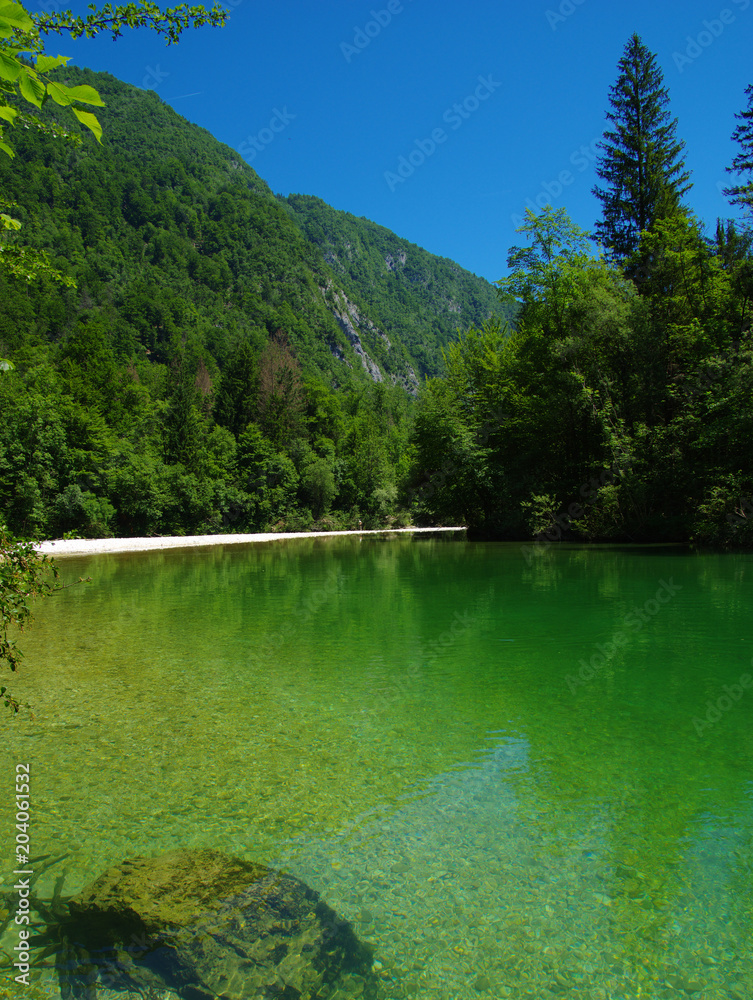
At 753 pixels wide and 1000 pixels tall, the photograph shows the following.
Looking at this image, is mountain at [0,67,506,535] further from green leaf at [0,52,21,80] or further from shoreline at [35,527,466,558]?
shoreline at [35,527,466,558]

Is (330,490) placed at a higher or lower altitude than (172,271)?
lower

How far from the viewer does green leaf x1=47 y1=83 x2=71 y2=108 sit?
1.29 meters

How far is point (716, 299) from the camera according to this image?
2781 centimetres

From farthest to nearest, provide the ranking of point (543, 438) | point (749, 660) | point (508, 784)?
point (543, 438) → point (749, 660) → point (508, 784)

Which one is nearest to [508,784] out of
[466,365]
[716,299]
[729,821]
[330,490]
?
[729,821]

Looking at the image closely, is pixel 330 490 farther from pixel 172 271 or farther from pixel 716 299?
pixel 172 271

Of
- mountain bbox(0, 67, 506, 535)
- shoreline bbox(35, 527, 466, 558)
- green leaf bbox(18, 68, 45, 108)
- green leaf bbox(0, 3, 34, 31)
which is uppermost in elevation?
mountain bbox(0, 67, 506, 535)

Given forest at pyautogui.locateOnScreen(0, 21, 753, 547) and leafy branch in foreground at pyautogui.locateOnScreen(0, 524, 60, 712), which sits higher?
forest at pyautogui.locateOnScreen(0, 21, 753, 547)

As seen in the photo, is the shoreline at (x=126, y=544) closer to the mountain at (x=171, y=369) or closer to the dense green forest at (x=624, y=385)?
the mountain at (x=171, y=369)

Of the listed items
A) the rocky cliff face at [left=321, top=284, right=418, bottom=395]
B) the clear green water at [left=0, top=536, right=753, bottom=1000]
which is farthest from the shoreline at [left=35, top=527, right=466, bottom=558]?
the rocky cliff face at [left=321, top=284, right=418, bottom=395]

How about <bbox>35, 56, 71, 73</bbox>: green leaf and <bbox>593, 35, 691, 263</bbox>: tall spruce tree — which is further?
<bbox>593, 35, 691, 263</bbox>: tall spruce tree

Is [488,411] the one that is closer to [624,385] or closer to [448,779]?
[624,385]

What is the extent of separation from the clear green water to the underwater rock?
141 mm

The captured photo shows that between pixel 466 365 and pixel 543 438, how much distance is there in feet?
51.0
